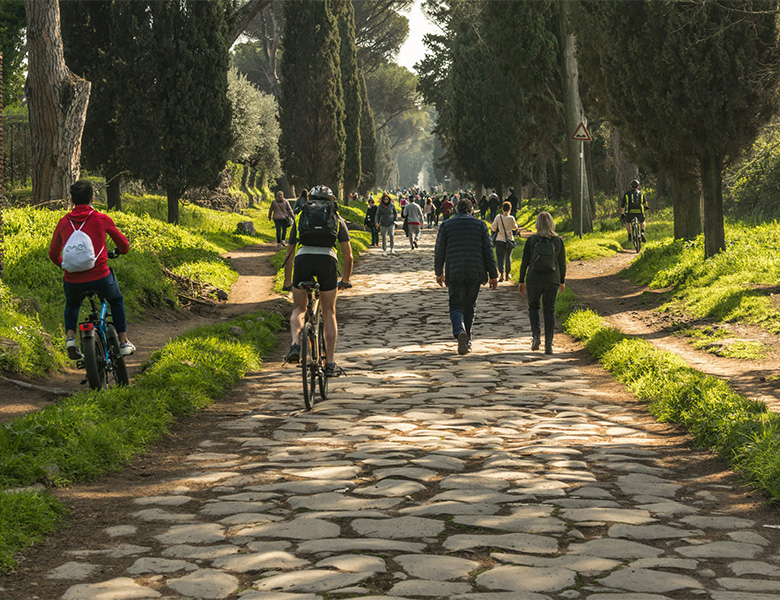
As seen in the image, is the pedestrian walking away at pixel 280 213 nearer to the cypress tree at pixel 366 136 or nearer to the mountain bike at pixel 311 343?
the mountain bike at pixel 311 343

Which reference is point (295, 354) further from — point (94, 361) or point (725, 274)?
point (725, 274)

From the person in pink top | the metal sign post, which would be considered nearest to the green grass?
the metal sign post

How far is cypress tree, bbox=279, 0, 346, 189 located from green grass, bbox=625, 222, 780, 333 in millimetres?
21803

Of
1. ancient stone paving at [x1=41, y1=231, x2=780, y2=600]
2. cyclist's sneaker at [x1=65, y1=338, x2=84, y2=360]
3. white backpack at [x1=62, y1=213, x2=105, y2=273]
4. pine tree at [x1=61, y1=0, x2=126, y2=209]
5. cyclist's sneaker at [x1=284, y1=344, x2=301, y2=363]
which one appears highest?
pine tree at [x1=61, y1=0, x2=126, y2=209]

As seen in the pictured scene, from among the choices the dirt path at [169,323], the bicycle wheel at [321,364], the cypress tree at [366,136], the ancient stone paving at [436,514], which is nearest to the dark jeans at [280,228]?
the dirt path at [169,323]

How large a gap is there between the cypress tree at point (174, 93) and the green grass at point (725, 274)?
12509mm

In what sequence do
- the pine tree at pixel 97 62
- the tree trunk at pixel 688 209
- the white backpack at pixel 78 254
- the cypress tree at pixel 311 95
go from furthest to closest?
the cypress tree at pixel 311 95 → the pine tree at pixel 97 62 → the tree trunk at pixel 688 209 → the white backpack at pixel 78 254

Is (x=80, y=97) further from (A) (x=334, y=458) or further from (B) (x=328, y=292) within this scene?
(A) (x=334, y=458)

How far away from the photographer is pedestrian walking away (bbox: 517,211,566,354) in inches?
456

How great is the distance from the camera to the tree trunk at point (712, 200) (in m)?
16.3

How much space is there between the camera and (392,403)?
852 cm

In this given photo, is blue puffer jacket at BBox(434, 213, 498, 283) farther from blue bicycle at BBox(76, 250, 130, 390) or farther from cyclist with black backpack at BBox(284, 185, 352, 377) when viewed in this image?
blue bicycle at BBox(76, 250, 130, 390)

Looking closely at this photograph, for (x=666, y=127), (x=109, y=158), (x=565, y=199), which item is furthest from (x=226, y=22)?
(x=565, y=199)

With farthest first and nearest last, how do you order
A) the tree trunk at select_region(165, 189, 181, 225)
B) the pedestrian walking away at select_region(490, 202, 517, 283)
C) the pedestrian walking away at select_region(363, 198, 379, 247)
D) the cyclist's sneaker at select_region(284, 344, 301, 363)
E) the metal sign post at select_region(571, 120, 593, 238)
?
1. the pedestrian walking away at select_region(363, 198, 379, 247)
2. the metal sign post at select_region(571, 120, 593, 238)
3. the tree trunk at select_region(165, 189, 181, 225)
4. the pedestrian walking away at select_region(490, 202, 517, 283)
5. the cyclist's sneaker at select_region(284, 344, 301, 363)
